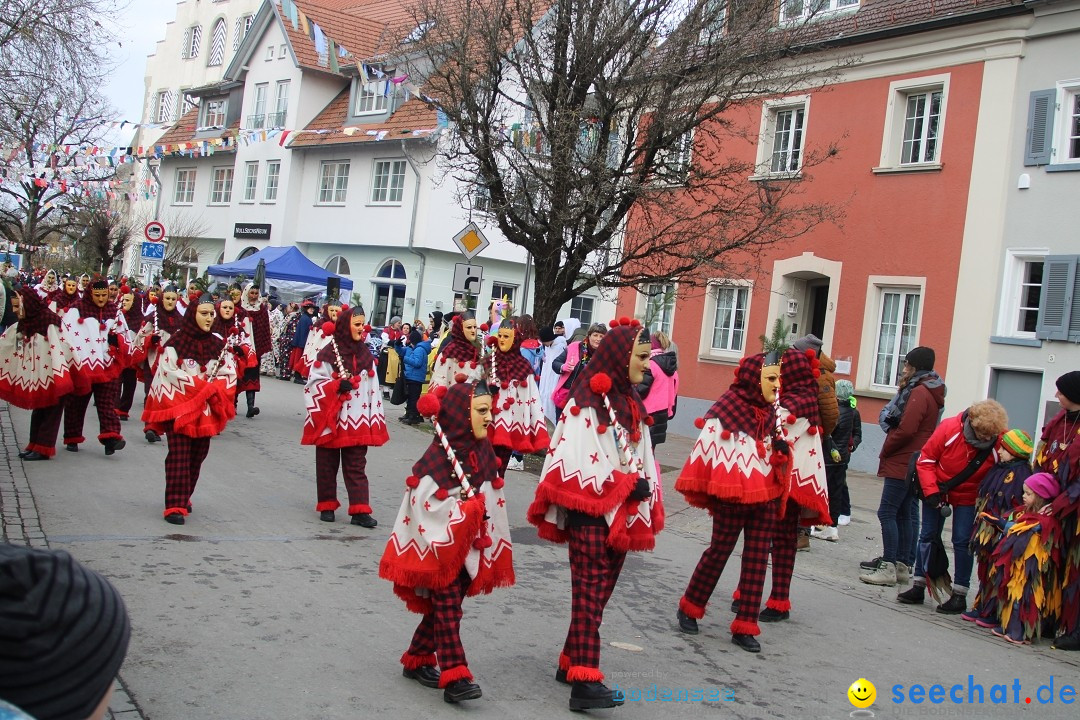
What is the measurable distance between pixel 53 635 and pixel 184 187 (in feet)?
148

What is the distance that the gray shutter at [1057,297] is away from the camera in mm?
15883

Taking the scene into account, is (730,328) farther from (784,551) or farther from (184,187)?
(184,187)

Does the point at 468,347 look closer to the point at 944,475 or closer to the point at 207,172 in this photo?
the point at 944,475

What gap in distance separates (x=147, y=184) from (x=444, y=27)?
1407 inches

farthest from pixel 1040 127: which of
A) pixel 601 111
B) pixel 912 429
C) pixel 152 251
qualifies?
pixel 152 251

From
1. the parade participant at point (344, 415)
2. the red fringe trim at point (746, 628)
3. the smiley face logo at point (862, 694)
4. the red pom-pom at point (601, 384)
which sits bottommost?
the smiley face logo at point (862, 694)

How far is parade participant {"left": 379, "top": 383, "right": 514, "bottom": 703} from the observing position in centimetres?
504

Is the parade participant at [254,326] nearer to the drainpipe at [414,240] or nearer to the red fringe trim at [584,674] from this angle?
the red fringe trim at [584,674]

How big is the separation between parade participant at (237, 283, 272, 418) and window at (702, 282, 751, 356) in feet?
30.8

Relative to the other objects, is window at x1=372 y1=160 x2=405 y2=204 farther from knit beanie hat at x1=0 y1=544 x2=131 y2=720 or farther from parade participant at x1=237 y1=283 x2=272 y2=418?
knit beanie hat at x1=0 y1=544 x2=131 y2=720

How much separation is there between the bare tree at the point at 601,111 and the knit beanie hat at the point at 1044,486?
714 centimetres

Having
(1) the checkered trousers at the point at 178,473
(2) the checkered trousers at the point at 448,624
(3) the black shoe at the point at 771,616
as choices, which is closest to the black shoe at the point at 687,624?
(3) the black shoe at the point at 771,616

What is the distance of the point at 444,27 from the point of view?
14.6 meters

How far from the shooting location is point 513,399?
10.8 meters
